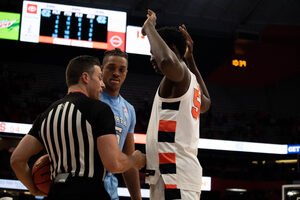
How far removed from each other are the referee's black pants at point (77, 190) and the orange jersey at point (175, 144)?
38 cm

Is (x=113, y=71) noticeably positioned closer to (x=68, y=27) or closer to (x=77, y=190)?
(x=77, y=190)

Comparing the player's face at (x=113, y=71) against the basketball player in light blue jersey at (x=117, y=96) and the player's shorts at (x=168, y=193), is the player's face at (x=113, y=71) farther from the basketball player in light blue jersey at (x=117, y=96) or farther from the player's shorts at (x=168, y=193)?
the player's shorts at (x=168, y=193)

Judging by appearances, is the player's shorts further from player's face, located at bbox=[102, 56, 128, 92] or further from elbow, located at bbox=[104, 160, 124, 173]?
player's face, located at bbox=[102, 56, 128, 92]

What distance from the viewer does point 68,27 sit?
11172 millimetres

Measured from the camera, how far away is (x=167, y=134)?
2.50 metres

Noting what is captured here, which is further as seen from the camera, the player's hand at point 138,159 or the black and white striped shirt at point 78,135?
the player's hand at point 138,159

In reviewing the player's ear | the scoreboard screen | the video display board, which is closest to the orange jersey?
the player's ear

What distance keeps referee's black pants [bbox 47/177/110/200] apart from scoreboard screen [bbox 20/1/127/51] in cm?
908

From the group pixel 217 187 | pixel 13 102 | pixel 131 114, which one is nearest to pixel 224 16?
pixel 217 187

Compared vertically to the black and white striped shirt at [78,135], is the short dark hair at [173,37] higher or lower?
higher

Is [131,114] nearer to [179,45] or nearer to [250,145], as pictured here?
[179,45]

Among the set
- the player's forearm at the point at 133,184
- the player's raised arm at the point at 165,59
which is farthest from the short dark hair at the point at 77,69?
the player's forearm at the point at 133,184

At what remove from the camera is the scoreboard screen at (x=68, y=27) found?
1109 cm

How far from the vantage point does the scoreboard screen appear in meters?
11.1
